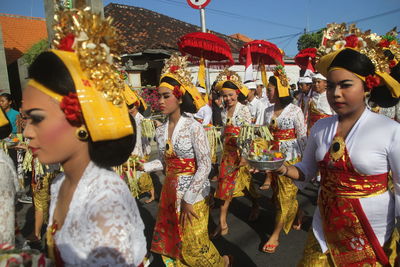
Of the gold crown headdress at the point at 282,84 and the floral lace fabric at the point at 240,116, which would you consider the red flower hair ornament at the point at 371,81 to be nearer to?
the gold crown headdress at the point at 282,84

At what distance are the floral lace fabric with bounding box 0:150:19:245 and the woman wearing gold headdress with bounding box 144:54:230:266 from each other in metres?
1.26

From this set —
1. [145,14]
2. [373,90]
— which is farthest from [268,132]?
[145,14]

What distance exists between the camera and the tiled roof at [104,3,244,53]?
45.9 feet

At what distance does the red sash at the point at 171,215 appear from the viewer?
9.99 feet

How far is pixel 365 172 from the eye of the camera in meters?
2.00

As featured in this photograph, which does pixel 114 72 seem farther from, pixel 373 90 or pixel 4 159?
pixel 373 90

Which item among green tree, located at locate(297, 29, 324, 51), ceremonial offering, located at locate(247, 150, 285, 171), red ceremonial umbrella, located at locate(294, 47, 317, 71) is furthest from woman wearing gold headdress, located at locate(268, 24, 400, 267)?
green tree, located at locate(297, 29, 324, 51)

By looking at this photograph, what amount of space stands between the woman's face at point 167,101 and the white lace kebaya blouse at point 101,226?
1794 mm

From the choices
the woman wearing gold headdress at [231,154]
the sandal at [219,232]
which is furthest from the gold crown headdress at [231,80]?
the sandal at [219,232]

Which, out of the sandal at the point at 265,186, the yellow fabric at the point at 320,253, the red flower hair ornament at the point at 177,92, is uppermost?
the red flower hair ornament at the point at 177,92

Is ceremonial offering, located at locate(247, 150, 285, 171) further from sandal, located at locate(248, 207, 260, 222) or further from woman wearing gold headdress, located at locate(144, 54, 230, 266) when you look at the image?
sandal, located at locate(248, 207, 260, 222)

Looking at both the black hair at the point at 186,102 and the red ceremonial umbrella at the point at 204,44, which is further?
the red ceremonial umbrella at the point at 204,44

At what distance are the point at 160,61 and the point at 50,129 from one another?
44.5 ft

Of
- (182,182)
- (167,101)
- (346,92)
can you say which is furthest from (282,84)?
(346,92)
